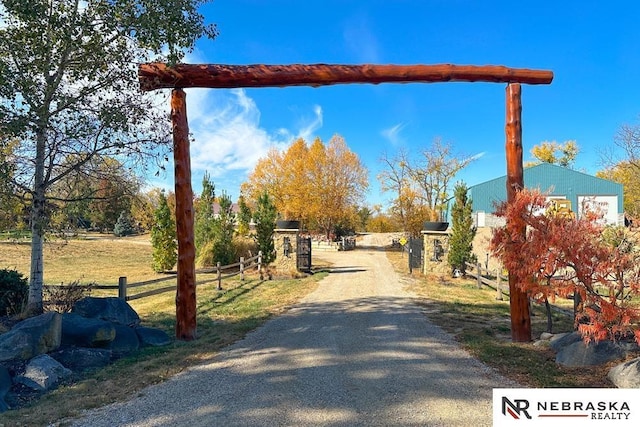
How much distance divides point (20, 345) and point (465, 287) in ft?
41.2

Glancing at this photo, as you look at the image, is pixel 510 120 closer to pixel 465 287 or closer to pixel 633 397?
pixel 633 397

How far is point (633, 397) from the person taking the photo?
3668 millimetres

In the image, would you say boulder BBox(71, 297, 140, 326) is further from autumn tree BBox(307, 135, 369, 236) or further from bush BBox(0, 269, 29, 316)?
autumn tree BBox(307, 135, 369, 236)

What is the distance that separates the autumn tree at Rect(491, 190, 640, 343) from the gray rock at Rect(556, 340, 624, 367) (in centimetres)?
18

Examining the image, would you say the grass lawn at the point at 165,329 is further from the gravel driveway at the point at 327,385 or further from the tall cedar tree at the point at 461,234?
the tall cedar tree at the point at 461,234

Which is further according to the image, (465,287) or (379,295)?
(465,287)

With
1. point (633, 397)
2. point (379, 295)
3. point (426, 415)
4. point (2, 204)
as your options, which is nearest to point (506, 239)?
point (633, 397)

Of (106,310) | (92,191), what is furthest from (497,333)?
(92,191)

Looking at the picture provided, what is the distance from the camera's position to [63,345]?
18.9 feet

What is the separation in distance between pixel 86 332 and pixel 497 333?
684 cm

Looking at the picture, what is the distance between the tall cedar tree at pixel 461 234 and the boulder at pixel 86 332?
13430mm

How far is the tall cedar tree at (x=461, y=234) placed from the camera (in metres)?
16.3

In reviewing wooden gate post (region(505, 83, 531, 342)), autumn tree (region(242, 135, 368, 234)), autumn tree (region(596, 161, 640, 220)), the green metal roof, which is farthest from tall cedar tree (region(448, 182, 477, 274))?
autumn tree (region(242, 135, 368, 234))

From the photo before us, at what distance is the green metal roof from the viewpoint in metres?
31.5
